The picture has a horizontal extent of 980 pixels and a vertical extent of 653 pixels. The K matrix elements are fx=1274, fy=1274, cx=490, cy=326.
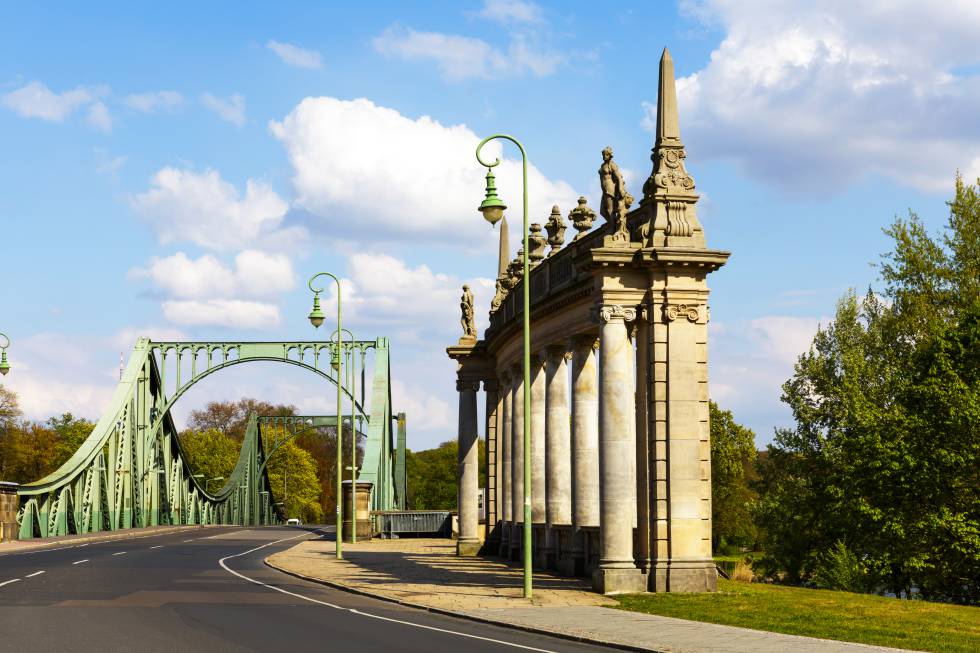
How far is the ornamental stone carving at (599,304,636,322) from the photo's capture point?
94.6 ft

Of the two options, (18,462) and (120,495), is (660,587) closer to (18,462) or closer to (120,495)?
(120,495)

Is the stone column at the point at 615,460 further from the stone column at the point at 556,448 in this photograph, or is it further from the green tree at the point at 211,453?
the green tree at the point at 211,453

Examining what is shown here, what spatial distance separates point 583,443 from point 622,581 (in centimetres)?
523

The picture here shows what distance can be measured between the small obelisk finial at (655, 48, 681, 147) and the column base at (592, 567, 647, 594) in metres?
9.77

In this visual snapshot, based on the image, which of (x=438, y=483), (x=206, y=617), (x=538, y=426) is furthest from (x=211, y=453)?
(x=206, y=617)

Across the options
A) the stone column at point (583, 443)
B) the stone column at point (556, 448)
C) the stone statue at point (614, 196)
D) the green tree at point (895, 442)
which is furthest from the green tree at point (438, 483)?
the stone statue at point (614, 196)

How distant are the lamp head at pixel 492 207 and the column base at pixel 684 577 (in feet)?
27.7

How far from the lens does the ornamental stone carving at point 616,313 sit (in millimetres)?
28828

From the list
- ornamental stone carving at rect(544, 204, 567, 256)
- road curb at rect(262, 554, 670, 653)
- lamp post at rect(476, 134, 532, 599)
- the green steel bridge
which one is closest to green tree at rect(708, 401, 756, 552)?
the green steel bridge

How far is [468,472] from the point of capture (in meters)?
47.4

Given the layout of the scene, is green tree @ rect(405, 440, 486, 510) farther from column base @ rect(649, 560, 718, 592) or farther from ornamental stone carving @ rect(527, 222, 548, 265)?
column base @ rect(649, 560, 718, 592)

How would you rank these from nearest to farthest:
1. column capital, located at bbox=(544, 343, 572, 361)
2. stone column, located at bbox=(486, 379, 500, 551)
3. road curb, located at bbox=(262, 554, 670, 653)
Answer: road curb, located at bbox=(262, 554, 670, 653) < column capital, located at bbox=(544, 343, 572, 361) < stone column, located at bbox=(486, 379, 500, 551)

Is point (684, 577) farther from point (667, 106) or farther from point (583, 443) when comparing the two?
point (667, 106)

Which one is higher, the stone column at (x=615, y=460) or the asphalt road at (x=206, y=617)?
the stone column at (x=615, y=460)
